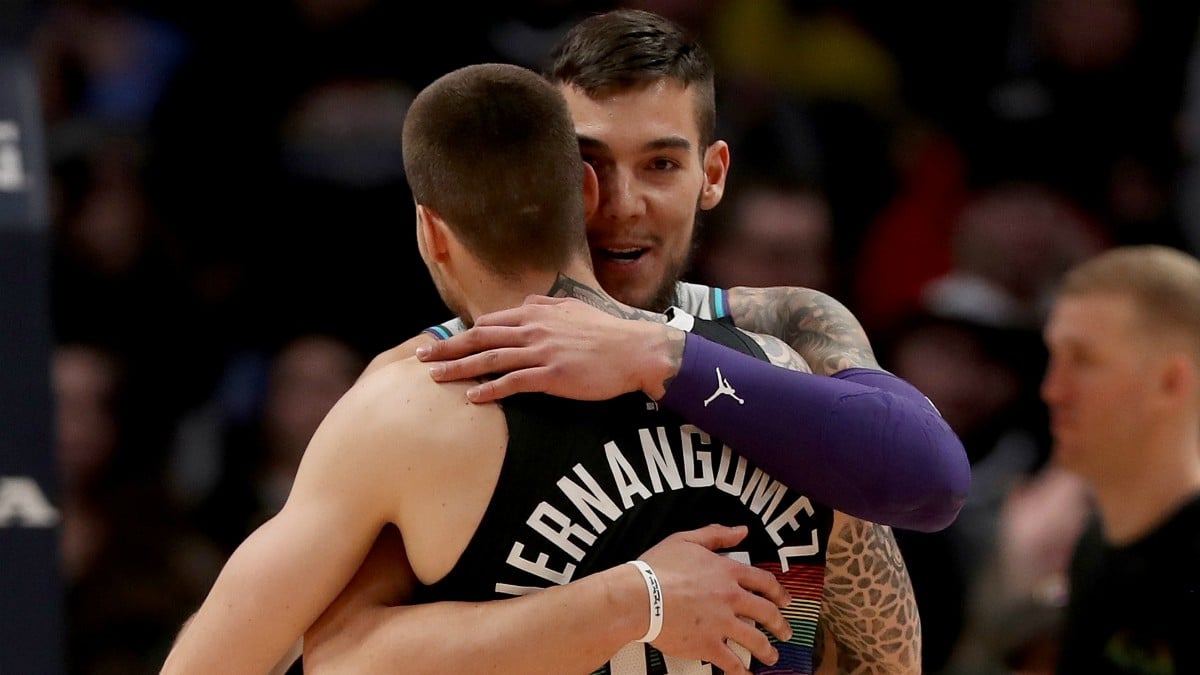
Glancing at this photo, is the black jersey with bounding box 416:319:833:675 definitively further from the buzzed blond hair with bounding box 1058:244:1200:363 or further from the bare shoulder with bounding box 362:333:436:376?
the buzzed blond hair with bounding box 1058:244:1200:363

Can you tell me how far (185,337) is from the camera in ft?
23.1

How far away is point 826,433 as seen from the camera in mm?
2994

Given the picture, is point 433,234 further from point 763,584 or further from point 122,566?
point 122,566

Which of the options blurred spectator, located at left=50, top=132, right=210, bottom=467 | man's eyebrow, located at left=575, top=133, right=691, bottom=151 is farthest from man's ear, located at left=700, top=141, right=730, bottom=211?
blurred spectator, located at left=50, top=132, right=210, bottom=467

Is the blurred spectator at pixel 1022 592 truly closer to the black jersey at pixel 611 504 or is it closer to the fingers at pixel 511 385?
the black jersey at pixel 611 504

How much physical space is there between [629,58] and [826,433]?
1088 mm

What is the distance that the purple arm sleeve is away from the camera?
116 inches

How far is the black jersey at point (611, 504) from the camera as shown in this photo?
2.83 metres

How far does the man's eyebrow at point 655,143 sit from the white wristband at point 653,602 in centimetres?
111

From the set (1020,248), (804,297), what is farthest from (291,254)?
(804,297)

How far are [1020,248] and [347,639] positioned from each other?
510 cm

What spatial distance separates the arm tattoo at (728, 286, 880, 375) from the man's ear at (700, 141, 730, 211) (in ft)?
0.83

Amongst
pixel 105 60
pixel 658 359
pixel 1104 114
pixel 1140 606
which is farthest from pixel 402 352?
pixel 1104 114

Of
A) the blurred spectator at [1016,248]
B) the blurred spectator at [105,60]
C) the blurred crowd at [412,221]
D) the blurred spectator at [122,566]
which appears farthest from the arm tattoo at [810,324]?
the blurred spectator at [105,60]
